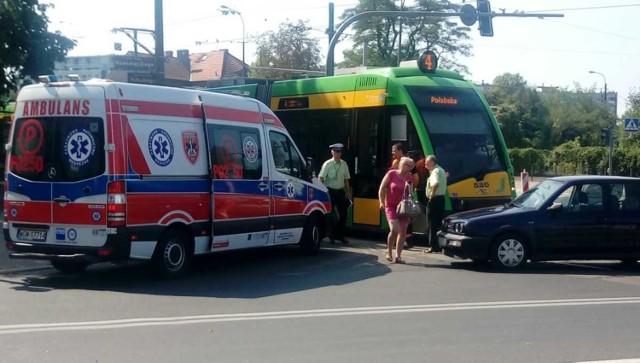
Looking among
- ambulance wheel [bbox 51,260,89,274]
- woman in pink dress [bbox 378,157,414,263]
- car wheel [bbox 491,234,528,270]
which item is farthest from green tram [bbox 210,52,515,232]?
ambulance wheel [bbox 51,260,89,274]

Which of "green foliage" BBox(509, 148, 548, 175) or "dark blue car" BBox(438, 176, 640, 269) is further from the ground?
"green foliage" BBox(509, 148, 548, 175)

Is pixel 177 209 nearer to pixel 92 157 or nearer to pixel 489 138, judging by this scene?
pixel 92 157

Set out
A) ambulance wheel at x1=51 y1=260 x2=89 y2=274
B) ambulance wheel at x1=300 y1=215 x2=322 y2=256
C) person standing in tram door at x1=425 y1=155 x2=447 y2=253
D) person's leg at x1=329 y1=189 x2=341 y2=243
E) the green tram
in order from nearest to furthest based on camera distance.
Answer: ambulance wheel at x1=51 y1=260 x2=89 y2=274 → ambulance wheel at x1=300 y1=215 x2=322 y2=256 → person standing in tram door at x1=425 y1=155 x2=447 y2=253 → the green tram → person's leg at x1=329 y1=189 x2=341 y2=243

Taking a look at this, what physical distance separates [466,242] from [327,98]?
5751mm

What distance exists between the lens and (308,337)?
777 centimetres

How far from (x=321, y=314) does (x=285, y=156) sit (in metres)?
4.94

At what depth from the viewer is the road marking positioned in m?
8.05

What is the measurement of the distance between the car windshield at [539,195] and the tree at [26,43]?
1383 cm

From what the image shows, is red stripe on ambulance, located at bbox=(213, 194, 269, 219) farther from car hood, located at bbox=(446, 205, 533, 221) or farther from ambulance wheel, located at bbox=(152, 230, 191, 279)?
car hood, located at bbox=(446, 205, 533, 221)

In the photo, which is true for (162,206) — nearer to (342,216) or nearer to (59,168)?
(59,168)

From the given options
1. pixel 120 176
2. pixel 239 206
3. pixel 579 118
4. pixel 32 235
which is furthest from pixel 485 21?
pixel 579 118

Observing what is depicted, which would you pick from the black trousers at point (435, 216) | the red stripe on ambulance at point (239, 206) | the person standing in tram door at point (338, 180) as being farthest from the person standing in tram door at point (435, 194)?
the red stripe on ambulance at point (239, 206)

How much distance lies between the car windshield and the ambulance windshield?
6.70 meters

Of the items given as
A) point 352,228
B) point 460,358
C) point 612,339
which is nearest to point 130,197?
point 460,358
